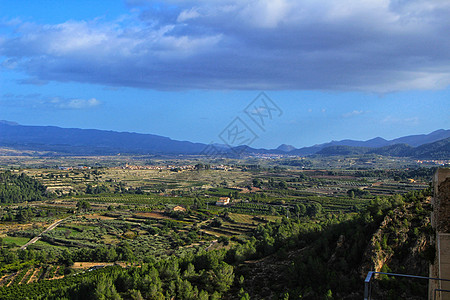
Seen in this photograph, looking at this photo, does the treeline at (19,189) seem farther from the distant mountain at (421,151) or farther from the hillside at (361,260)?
the distant mountain at (421,151)

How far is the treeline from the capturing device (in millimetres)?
66750

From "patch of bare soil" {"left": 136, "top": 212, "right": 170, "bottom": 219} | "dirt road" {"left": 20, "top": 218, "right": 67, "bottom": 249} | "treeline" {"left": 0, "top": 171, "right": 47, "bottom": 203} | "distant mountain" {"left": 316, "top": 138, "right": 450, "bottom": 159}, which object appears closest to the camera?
"dirt road" {"left": 20, "top": 218, "right": 67, "bottom": 249}

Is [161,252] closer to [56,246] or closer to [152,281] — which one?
[56,246]

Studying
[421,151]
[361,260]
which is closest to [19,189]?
[361,260]

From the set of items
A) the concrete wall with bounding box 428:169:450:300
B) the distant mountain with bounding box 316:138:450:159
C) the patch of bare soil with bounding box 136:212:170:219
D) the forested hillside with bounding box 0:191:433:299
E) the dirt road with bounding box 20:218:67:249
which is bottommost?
the dirt road with bounding box 20:218:67:249

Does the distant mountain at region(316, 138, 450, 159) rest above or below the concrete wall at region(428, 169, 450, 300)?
above

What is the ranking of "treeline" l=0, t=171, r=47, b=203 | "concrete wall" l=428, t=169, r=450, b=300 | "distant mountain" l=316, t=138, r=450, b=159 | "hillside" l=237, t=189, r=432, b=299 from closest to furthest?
"concrete wall" l=428, t=169, r=450, b=300, "hillside" l=237, t=189, r=432, b=299, "treeline" l=0, t=171, r=47, b=203, "distant mountain" l=316, t=138, r=450, b=159

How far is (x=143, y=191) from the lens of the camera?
74.3 meters

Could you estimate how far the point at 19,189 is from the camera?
70062mm

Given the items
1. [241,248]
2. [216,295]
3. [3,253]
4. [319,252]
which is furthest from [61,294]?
[3,253]

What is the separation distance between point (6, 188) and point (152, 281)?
208 ft

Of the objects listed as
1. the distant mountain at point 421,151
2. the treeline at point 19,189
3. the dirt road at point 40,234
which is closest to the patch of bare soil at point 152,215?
the dirt road at point 40,234

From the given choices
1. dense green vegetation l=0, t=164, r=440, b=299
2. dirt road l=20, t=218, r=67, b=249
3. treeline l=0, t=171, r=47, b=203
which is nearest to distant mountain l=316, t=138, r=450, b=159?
dense green vegetation l=0, t=164, r=440, b=299

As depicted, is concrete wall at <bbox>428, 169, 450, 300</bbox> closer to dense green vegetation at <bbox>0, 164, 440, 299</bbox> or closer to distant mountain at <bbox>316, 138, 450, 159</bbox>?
dense green vegetation at <bbox>0, 164, 440, 299</bbox>
